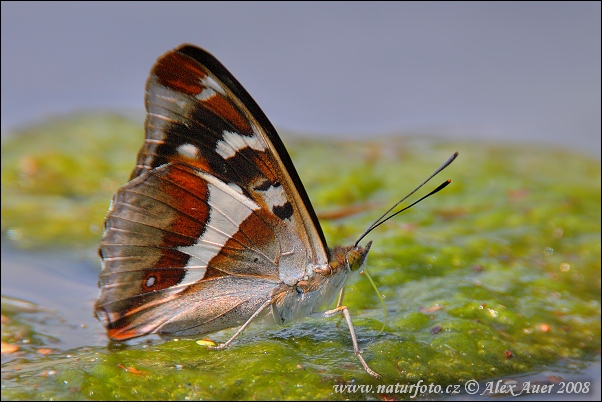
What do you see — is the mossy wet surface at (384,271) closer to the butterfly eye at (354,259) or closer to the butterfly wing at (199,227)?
the butterfly wing at (199,227)

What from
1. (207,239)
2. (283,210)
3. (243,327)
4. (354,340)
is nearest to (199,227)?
(207,239)

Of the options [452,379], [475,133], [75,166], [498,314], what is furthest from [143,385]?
[475,133]

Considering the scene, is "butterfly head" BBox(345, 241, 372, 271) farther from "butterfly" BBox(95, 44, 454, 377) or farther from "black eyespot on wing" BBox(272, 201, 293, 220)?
"black eyespot on wing" BBox(272, 201, 293, 220)

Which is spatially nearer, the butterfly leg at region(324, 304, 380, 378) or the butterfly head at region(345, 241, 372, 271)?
the butterfly leg at region(324, 304, 380, 378)

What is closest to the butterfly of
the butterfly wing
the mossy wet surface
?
the butterfly wing

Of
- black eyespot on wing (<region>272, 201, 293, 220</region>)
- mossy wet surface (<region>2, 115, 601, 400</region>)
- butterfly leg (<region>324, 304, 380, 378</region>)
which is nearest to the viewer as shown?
mossy wet surface (<region>2, 115, 601, 400</region>)

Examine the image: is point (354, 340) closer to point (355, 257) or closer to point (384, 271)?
point (355, 257)
